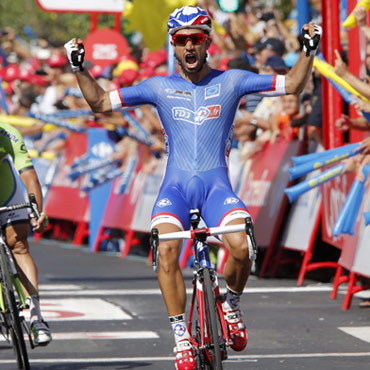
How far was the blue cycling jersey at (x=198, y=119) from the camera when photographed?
296 inches

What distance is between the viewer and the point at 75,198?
2062cm

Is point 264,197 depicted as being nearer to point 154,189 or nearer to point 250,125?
point 250,125

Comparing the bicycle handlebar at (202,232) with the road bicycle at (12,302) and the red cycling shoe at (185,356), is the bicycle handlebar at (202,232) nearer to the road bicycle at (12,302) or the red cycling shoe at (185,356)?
the red cycling shoe at (185,356)

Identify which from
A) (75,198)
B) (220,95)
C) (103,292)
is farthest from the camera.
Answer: (75,198)

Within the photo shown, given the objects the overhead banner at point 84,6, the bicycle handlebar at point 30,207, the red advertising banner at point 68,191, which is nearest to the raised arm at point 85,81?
the bicycle handlebar at point 30,207

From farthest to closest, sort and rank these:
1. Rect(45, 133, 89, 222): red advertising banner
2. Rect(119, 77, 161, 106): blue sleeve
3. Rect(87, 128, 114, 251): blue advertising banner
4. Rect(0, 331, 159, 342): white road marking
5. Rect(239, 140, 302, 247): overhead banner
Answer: Rect(45, 133, 89, 222): red advertising banner, Rect(87, 128, 114, 251): blue advertising banner, Rect(239, 140, 302, 247): overhead banner, Rect(0, 331, 159, 342): white road marking, Rect(119, 77, 161, 106): blue sleeve

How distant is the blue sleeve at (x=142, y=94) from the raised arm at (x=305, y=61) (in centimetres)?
84

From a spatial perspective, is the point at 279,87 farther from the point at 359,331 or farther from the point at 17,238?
the point at 359,331

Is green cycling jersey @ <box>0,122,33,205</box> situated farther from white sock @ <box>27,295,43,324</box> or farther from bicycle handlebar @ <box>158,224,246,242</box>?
bicycle handlebar @ <box>158,224,246,242</box>

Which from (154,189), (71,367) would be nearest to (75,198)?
(154,189)

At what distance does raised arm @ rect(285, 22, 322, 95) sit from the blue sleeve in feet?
2.74

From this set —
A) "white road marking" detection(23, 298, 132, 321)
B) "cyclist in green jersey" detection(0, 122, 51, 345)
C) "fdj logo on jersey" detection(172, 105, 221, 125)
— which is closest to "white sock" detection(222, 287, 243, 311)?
"fdj logo on jersey" detection(172, 105, 221, 125)

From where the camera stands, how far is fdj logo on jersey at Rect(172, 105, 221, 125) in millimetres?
7605

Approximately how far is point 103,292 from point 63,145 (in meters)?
8.67
